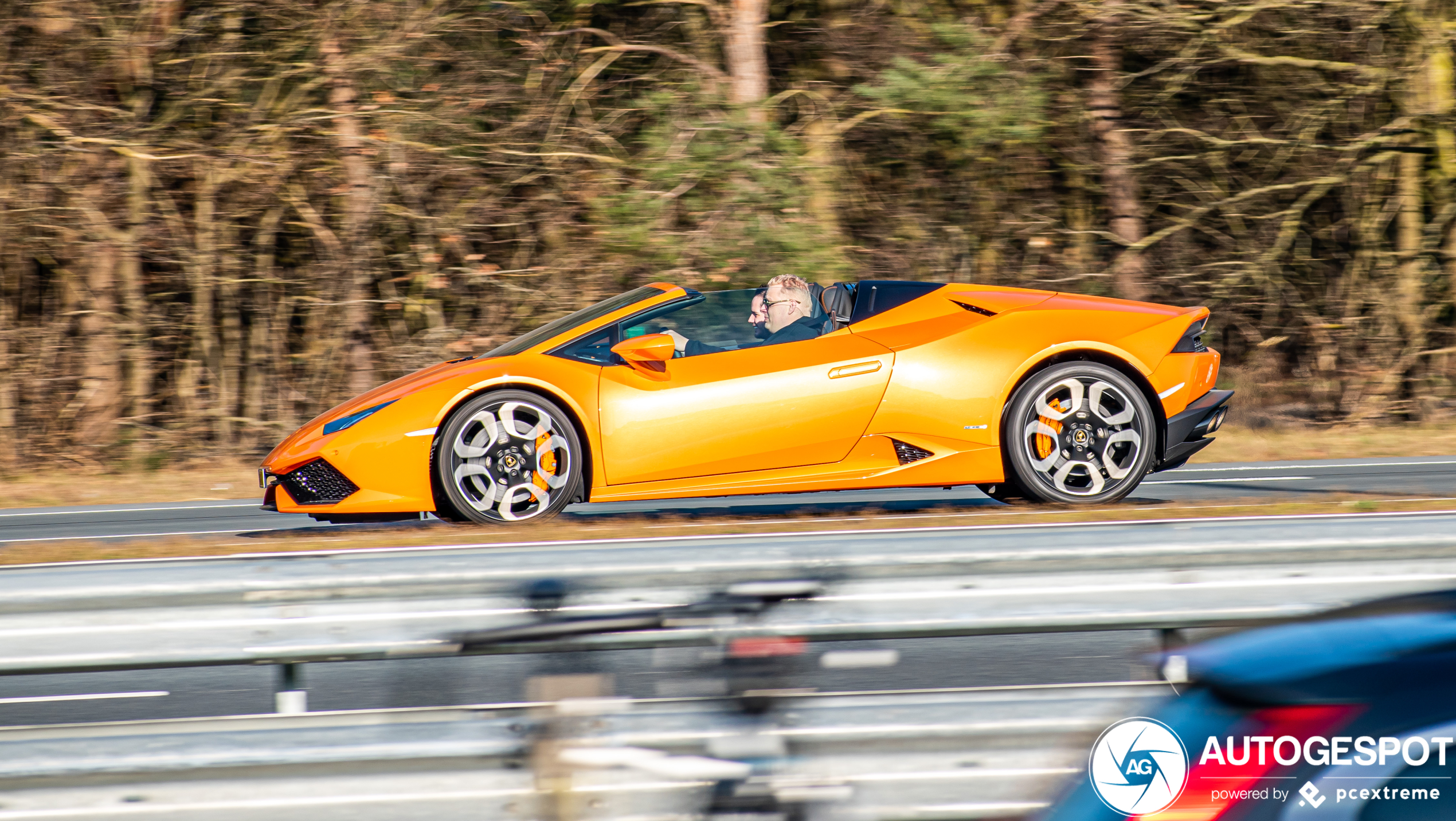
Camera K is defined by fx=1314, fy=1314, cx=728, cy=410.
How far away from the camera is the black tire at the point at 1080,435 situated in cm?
604

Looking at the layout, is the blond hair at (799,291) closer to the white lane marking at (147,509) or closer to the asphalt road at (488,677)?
the asphalt road at (488,677)

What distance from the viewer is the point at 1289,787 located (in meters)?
1.92

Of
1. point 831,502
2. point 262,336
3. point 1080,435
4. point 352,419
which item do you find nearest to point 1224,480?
point 1080,435

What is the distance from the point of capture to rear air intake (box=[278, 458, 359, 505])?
5.83 meters

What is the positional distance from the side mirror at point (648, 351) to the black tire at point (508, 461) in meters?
0.39

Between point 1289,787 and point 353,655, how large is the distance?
2.00m

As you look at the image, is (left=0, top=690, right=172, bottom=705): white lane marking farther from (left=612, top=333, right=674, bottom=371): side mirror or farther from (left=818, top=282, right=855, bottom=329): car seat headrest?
(left=818, top=282, right=855, bottom=329): car seat headrest

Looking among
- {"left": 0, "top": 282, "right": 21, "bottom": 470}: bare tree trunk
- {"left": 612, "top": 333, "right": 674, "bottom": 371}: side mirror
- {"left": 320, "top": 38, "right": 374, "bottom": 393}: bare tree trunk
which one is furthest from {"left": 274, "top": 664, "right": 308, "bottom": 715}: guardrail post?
{"left": 0, "top": 282, "right": 21, "bottom": 470}: bare tree trunk

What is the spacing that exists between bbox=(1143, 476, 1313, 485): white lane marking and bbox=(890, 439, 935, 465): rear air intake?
2587 millimetres

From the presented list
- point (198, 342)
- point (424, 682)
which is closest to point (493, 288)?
point (198, 342)

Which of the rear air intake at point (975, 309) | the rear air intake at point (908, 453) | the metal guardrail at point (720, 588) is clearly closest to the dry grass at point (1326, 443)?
the rear air intake at point (975, 309)

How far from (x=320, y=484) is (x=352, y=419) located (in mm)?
323

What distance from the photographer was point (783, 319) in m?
6.16

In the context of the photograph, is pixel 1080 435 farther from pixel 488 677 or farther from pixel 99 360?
pixel 99 360
